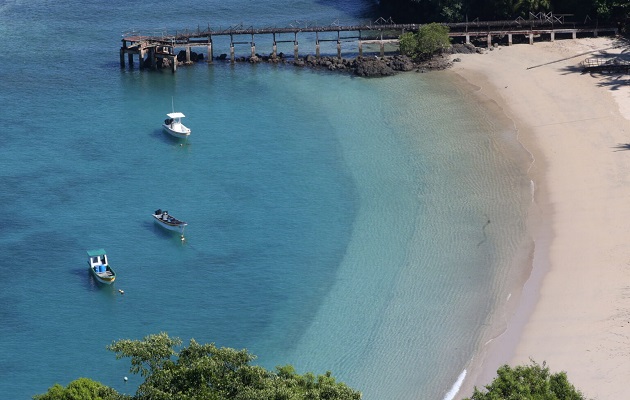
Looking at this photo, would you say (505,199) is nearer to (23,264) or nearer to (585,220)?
(585,220)

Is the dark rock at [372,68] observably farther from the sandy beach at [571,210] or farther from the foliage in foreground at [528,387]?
the foliage in foreground at [528,387]

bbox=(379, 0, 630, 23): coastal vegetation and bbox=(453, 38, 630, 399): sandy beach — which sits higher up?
bbox=(379, 0, 630, 23): coastal vegetation

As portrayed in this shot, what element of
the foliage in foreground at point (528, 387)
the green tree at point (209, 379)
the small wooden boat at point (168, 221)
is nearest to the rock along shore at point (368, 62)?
the small wooden boat at point (168, 221)

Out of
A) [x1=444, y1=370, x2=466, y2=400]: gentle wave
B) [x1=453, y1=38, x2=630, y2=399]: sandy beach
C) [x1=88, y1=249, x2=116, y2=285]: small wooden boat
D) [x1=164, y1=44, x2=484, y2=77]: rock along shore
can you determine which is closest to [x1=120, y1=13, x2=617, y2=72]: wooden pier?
[x1=164, y1=44, x2=484, y2=77]: rock along shore

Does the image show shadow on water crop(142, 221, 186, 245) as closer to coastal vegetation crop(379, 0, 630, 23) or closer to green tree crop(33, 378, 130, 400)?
green tree crop(33, 378, 130, 400)

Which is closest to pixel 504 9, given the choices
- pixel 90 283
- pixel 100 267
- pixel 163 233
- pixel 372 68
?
pixel 372 68

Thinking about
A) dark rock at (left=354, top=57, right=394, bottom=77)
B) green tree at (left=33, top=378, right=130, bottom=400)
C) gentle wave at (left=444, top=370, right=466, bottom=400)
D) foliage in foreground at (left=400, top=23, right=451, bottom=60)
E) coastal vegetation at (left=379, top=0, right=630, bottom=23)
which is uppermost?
coastal vegetation at (left=379, top=0, right=630, bottom=23)
